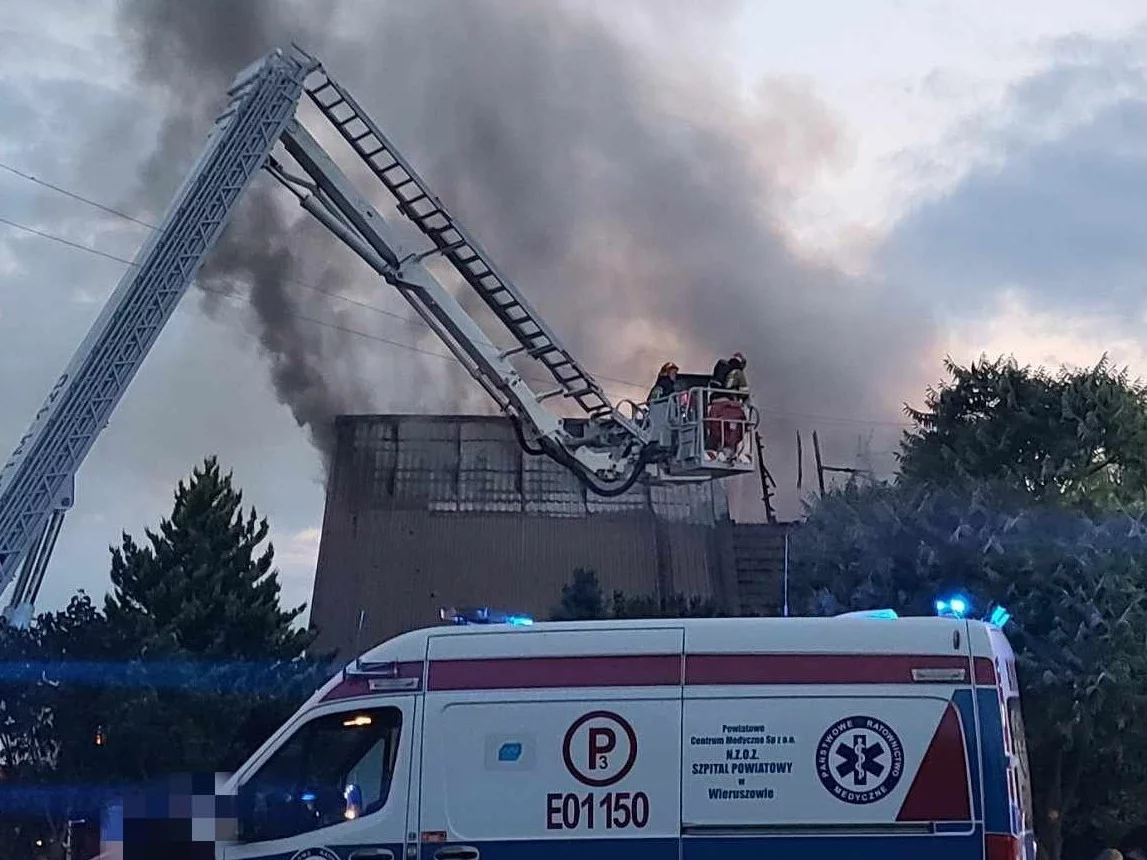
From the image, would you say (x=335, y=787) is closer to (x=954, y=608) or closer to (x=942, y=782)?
(x=942, y=782)

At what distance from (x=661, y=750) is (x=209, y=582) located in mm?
14762

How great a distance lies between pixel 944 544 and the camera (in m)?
17.2

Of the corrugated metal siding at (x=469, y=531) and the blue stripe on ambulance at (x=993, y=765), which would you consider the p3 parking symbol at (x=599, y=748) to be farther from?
the corrugated metal siding at (x=469, y=531)

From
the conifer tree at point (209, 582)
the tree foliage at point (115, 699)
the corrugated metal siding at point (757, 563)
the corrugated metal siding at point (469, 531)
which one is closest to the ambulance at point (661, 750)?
the tree foliage at point (115, 699)

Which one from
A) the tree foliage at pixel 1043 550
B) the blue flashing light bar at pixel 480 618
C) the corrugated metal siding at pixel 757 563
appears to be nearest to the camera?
the blue flashing light bar at pixel 480 618

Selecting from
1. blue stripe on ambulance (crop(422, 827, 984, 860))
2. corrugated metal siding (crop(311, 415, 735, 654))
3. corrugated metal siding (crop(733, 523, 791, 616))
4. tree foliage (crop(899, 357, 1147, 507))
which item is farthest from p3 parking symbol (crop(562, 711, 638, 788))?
corrugated metal siding (crop(733, 523, 791, 616))

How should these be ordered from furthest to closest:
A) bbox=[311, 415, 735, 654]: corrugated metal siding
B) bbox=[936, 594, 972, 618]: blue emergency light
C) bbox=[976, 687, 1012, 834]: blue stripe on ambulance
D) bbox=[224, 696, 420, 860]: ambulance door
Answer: bbox=[311, 415, 735, 654]: corrugated metal siding, bbox=[936, 594, 972, 618]: blue emergency light, bbox=[224, 696, 420, 860]: ambulance door, bbox=[976, 687, 1012, 834]: blue stripe on ambulance

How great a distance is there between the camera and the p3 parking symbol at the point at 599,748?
7.68 m

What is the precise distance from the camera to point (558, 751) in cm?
773

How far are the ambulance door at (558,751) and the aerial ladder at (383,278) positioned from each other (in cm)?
757

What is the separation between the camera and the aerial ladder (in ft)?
46.2

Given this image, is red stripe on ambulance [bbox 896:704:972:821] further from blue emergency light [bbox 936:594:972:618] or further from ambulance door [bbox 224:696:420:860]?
ambulance door [bbox 224:696:420:860]

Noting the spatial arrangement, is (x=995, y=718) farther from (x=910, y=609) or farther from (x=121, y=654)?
(x=121, y=654)

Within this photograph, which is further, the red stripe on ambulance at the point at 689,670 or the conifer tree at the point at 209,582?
the conifer tree at the point at 209,582
